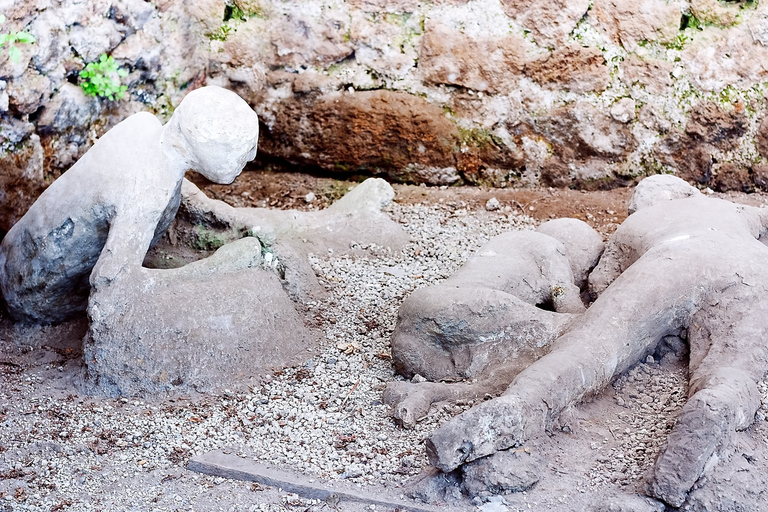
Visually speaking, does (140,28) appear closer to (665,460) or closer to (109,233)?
(109,233)

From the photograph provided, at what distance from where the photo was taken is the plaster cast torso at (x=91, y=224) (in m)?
3.21

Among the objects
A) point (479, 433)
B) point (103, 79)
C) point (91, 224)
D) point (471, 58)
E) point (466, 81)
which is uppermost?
point (103, 79)

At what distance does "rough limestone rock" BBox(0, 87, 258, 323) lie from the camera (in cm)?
313

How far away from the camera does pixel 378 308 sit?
12.3 feet

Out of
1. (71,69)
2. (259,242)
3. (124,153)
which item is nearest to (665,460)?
(259,242)

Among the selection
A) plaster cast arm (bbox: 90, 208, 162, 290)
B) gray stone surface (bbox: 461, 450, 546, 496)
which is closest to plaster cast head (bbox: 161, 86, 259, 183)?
plaster cast arm (bbox: 90, 208, 162, 290)

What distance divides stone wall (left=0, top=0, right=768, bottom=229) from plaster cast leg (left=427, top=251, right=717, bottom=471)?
171cm

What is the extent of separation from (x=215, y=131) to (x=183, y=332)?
741 mm

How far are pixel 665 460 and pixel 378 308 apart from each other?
160 cm

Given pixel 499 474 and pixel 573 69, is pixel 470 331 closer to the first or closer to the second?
pixel 499 474

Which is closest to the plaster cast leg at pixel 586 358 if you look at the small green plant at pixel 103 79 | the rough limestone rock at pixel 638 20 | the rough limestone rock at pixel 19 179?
the rough limestone rock at pixel 638 20

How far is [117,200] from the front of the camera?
10.5 ft

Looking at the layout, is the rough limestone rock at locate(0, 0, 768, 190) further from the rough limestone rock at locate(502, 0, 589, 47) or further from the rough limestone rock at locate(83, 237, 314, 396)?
the rough limestone rock at locate(83, 237, 314, 396)

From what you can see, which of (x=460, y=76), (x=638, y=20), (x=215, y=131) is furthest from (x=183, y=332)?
(x=638, y=20)
